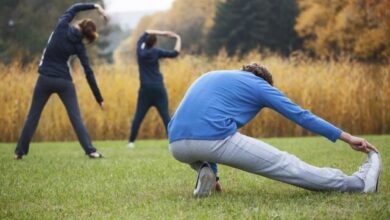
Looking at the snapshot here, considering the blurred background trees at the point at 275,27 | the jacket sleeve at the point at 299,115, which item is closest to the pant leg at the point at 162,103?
the jacket sleeve at the point at 299,115

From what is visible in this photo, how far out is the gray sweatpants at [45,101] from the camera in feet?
28.3

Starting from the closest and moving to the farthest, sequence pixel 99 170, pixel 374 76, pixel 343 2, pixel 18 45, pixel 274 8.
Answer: pixel 99 170 → pixel 374 76 → pixel 343 2 → pixel 18 45 → pixel 274 8

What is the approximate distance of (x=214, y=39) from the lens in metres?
49.1

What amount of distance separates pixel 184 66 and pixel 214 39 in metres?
33.0

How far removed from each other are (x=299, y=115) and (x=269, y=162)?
44cm

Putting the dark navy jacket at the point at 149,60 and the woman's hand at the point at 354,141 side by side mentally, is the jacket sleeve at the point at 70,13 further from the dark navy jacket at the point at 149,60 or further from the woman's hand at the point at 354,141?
the woman's hand at the point at 354,141

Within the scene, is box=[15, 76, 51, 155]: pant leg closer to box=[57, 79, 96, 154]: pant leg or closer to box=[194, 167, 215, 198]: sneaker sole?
box=[57, 79, 96, 154]: pant leg

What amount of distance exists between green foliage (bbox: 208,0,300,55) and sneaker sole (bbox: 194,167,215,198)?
3998 cm

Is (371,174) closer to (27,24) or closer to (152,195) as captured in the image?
(152,195)

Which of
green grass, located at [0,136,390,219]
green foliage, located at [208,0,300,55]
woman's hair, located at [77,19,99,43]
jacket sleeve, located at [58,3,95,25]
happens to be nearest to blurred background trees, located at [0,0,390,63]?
green foliage, located at [208,0,300,55]

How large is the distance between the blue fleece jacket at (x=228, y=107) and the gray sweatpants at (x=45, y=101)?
3.81m

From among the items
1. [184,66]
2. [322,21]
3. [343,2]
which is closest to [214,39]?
[322,21]

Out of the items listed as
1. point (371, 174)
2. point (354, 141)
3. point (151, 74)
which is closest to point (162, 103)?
point (151, 74)

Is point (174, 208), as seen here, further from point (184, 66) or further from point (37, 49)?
point (37, 49)
